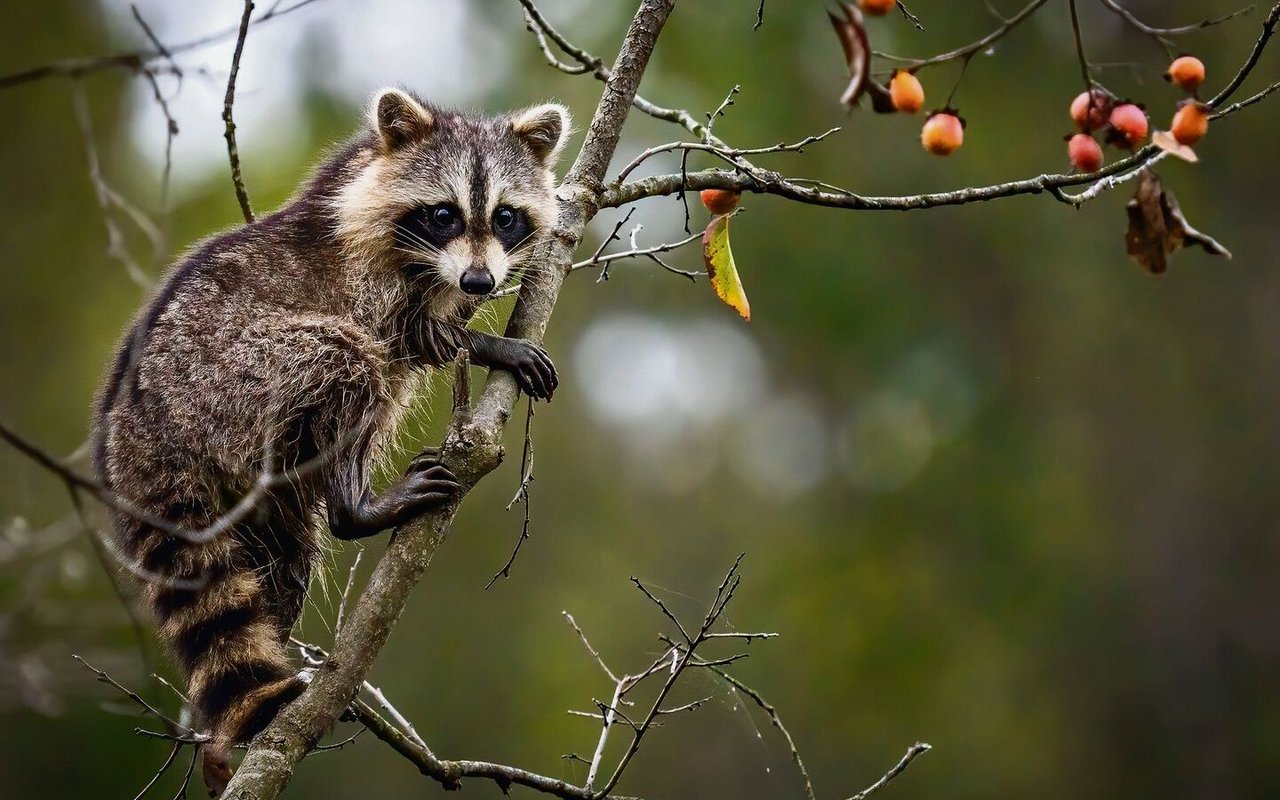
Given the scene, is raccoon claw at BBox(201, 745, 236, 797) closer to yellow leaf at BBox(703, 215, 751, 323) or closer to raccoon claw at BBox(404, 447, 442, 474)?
raccoon claw at BBox(404, 447, 442, 474)

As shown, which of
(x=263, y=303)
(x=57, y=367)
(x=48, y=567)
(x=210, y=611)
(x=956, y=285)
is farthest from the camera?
(x=956, y=285)

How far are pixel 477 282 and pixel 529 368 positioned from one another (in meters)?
0.62

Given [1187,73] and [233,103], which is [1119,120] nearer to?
[1187,73]

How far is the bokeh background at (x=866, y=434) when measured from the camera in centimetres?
1456

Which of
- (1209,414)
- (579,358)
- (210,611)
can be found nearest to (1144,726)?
(1209,414)

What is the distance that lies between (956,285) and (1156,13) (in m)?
3.69

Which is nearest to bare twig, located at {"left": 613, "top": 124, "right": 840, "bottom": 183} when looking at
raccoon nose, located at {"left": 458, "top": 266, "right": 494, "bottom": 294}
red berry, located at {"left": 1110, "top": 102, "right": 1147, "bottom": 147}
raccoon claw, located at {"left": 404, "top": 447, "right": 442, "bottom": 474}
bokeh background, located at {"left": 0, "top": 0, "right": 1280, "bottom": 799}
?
raccoon nose, located at {"left": 458, "top": 266, "right": 494, "bottom": 294}

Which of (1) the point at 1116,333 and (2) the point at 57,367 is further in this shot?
(1) the point at 1116,333

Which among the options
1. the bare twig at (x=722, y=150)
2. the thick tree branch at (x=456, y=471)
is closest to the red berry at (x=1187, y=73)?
the bare twig at (x=722, y=150)

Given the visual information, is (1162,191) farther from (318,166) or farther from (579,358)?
(579,358)

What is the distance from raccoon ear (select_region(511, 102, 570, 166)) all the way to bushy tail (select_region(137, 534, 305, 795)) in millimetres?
2232

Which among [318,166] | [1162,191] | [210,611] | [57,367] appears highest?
[1162,191]

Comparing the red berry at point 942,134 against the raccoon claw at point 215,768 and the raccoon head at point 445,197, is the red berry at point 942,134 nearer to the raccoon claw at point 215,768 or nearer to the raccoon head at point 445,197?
the raccoon head at point 445,197

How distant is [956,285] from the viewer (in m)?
16.7
